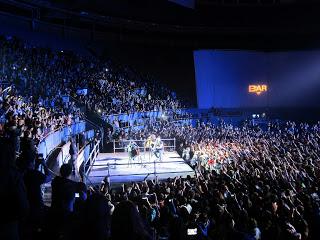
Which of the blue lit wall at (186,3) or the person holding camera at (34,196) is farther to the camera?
the blue lit wall at (186,3)

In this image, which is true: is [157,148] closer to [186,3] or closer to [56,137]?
[56,137]

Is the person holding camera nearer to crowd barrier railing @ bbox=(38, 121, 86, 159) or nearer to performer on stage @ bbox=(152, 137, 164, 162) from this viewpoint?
crowd barrier railing @ bbox=(38, 121, 86, 159)

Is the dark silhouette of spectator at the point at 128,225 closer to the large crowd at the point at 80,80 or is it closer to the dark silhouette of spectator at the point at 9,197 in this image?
the dark silhouette of spectator at the point at 9,197

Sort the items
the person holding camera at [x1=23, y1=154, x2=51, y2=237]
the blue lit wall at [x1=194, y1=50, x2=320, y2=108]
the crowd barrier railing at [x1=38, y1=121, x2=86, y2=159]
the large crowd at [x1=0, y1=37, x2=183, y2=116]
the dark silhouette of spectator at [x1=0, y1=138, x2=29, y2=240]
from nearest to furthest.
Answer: the dark silhouette of spectator at [x1=0, y1=138, x2=29, y2=240] → the person holding camera at [x1=23, y1=154, x2=51, y2=237] → the crowd barrier railing at [x1=38, y1=121, x2=86, y2=159] → the large crowd at [x1=0, y1=37, x2=183, y2=116] → the blue lit wall at [x1=194, y1=50, x2=320, y2=108]

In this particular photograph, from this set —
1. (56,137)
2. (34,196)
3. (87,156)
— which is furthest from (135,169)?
(34,196)

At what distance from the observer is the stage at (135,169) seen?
15.3m

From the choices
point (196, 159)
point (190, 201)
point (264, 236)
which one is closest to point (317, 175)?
point (190, 201)

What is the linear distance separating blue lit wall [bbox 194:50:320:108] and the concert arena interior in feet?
0.37

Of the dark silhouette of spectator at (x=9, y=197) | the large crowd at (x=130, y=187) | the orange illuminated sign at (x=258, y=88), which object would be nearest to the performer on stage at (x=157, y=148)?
the large crowd at (x=130, y=187)

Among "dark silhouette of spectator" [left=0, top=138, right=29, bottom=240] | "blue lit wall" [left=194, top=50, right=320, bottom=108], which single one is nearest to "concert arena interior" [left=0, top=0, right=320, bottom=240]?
"dark silhouette of spectator" [left=0, top=138, right=29, bottom=240]

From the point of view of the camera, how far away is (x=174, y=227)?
473 centimetres

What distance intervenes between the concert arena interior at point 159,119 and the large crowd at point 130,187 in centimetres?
2

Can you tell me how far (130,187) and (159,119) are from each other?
19.7 m

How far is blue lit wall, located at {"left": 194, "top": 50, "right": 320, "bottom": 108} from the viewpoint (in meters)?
40.8
